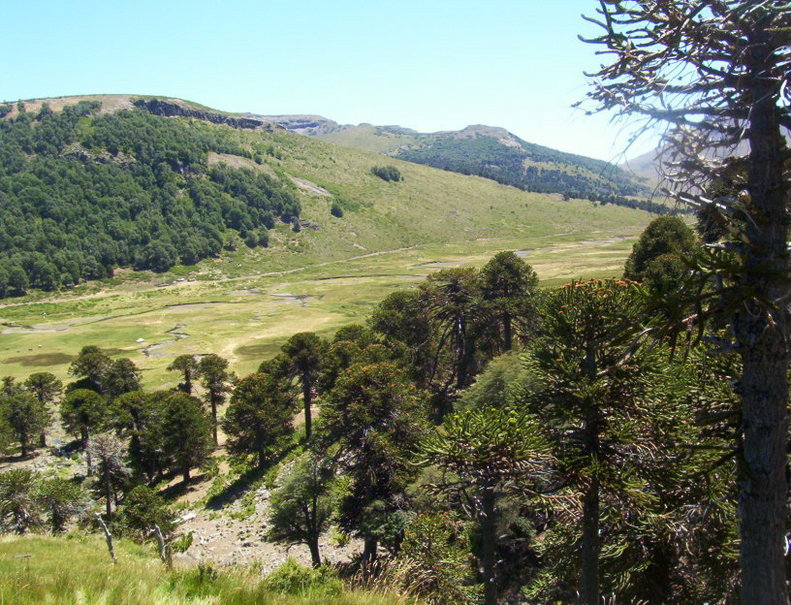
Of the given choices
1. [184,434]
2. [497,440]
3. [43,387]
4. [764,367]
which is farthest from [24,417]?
[764,367]

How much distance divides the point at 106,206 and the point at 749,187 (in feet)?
652

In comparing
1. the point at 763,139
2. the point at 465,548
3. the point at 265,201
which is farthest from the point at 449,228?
the point at 763,139

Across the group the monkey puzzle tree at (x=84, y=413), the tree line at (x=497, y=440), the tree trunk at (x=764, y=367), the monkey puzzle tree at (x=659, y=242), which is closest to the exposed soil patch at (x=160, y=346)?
the tree line at (x=497, y=440)

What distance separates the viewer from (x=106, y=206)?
6634 inches

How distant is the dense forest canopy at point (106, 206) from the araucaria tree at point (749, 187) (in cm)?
16208

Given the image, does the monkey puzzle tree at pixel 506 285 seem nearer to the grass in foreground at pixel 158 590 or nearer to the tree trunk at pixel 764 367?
the tree trunk at pixel 764 367

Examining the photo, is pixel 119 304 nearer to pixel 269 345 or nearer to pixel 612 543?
pixel 269 345

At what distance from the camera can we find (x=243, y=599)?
238 inches

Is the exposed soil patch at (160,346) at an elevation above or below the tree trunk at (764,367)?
below

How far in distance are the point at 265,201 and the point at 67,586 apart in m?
197

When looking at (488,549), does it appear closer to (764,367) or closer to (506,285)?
(764,367)

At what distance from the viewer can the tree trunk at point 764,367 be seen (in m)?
5.44

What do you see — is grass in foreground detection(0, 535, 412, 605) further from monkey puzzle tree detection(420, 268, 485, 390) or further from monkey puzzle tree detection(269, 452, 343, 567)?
monkey puzzle tree detection(420, 268, 485, 390)

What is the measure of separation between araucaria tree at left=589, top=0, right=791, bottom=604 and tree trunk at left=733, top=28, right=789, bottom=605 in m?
0.01
